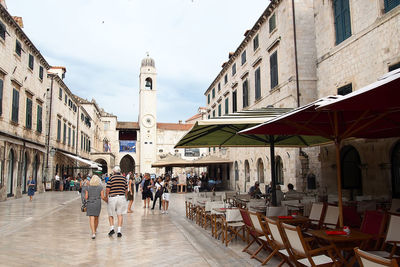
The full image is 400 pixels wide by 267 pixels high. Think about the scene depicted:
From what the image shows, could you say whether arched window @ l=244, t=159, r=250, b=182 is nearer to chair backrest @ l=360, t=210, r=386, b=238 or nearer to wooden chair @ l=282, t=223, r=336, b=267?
chair backrest @ l=360, t=210, r=386, b=238

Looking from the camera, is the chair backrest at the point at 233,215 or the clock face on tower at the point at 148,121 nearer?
the chair backrest at the point at 233,215

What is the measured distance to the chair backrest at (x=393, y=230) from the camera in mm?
4387

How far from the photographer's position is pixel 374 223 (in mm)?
5008

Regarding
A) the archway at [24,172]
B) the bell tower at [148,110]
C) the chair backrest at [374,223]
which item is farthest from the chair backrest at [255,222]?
the bell tower at [148,110]

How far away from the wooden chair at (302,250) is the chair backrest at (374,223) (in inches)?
45.0

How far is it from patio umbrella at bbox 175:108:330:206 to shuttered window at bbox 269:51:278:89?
229 inches

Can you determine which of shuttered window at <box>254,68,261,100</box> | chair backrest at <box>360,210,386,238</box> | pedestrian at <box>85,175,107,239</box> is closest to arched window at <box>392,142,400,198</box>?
chair backrest at <box>360,210,386,238</box>

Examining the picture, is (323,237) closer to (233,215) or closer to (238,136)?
(233,215)

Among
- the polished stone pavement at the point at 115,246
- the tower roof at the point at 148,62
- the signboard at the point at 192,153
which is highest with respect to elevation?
the tower roof at the point at 148,62

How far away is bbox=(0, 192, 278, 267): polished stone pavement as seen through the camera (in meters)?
5.39

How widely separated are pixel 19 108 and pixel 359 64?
56.1 feet

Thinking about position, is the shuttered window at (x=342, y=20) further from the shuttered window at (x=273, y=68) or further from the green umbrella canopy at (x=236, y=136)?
the green umbrella canopy at (x=236, y=136)

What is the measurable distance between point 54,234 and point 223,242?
4269 millimetres

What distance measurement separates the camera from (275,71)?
53.5ft
